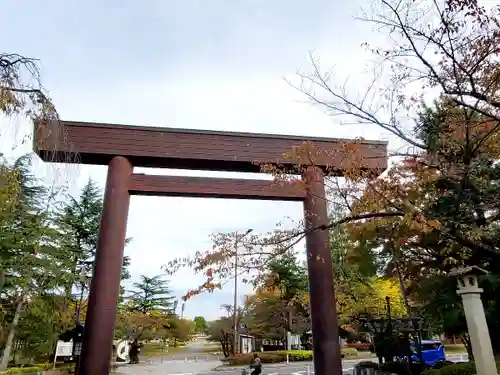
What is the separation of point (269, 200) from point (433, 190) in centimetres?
366

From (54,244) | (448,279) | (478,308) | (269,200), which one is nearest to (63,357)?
(54,244)

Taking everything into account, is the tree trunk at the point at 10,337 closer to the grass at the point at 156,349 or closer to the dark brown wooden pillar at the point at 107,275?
the dark brown wooden pillar at the point at 107,275

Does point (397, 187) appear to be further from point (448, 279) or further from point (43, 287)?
point (43, 287)

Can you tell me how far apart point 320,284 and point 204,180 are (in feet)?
10.1

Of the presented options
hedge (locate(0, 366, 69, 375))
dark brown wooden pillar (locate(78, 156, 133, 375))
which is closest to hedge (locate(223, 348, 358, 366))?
hedge (locate(0, 366, 69, 375))

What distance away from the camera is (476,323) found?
18.9 feet

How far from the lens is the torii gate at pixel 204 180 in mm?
6809

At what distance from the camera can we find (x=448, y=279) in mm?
9812

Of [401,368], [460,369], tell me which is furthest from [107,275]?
[401,368]

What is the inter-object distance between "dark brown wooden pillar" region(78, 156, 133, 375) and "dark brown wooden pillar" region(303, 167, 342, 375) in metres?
3.52

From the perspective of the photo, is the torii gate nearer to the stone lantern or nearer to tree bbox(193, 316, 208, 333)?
the stone lantern

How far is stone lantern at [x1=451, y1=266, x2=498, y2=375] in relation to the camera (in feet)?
18.4

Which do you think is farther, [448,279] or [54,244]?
[54,244]

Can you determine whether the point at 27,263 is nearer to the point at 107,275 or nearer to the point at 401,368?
the point at 107,275
